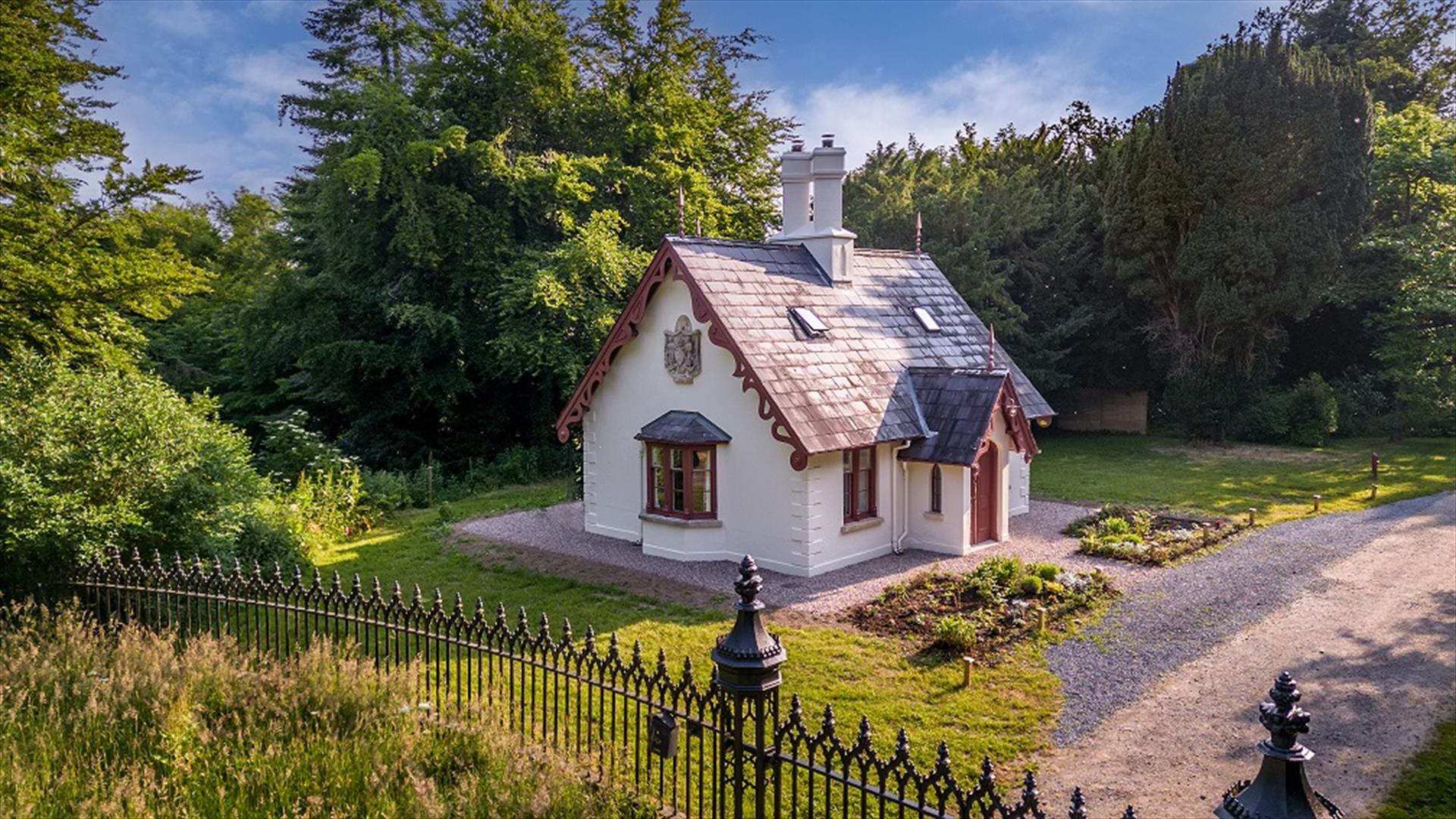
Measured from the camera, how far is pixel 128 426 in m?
11.6

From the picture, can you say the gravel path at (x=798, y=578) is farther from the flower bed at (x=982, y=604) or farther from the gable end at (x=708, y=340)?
the gable end at (x=708, y=340)

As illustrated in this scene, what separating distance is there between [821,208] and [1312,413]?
22.9 m

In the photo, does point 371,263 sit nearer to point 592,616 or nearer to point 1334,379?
point 592,616

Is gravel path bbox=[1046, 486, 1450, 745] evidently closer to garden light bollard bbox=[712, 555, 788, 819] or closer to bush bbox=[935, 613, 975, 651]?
bush bbox=[935, 613, 975, 651]

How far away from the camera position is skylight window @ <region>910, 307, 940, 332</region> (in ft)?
64.0

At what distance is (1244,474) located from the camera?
82.6ft

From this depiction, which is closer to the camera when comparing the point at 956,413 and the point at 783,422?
the point at 783,422

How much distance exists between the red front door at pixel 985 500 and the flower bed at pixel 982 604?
6.88 ft

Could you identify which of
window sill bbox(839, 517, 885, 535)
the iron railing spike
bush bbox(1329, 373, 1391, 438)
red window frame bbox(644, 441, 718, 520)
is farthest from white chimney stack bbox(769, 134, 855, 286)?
bush bbox(1329, 373, 1391, 438)

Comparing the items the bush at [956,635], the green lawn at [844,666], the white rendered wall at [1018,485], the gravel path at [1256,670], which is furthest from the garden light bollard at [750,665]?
the white rendered wall at [1018,485]

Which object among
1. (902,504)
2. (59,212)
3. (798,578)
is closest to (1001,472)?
(902,504)

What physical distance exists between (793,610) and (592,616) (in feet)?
9.77

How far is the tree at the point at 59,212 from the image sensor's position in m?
13.5

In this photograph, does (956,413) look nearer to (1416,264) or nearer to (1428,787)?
(1428,787)
